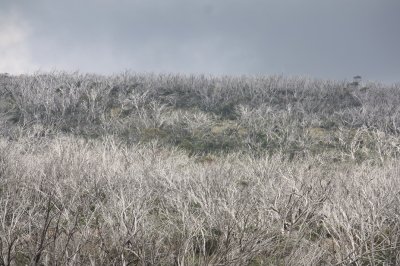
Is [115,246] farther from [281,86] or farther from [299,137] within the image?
[281,86]

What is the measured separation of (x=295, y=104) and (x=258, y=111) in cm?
378

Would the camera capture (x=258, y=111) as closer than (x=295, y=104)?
Yes

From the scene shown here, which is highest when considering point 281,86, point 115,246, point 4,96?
point 281,86

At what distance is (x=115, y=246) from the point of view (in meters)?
4.36

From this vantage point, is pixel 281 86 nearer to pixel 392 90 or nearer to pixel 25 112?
pixel 392 90

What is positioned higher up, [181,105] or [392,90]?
[392,90]

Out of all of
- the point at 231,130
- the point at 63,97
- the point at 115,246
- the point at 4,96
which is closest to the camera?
the point at 115,246

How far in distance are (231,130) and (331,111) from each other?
8.15 metres

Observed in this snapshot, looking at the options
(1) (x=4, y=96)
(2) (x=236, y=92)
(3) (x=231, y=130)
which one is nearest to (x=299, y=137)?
(3) (x=231, y=130)

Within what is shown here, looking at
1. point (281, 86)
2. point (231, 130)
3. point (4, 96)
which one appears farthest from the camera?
point (281, 86)

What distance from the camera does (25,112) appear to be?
80.7 ft

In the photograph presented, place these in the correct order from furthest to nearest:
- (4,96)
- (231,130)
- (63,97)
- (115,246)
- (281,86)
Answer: (281,86) < (4,96) < (63,97) < (231,130) < (115,246)

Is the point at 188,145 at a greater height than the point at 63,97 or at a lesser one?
lesser

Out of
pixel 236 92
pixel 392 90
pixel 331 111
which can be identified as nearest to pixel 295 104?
pixel 331 111
